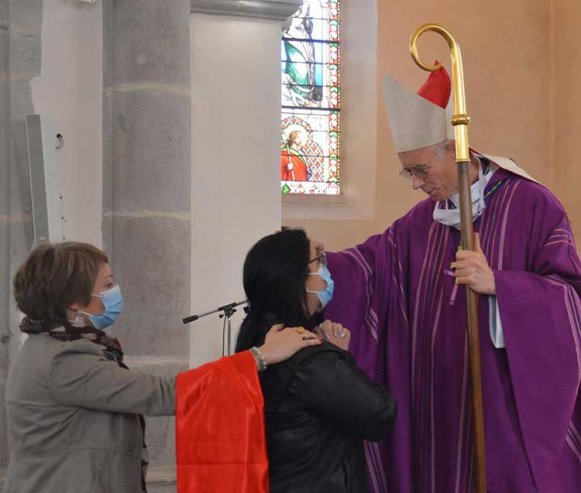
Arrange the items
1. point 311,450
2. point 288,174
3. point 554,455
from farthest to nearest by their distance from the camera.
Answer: point 288,174, point 554,455, point 311,450

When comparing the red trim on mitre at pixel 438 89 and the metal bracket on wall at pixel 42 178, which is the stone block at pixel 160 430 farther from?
the red trim on mitre at pixel 438 89

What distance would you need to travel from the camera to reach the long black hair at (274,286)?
2.46 metres

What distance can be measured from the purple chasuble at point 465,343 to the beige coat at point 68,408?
984mm

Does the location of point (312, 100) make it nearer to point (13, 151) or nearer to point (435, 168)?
point (13, 151)

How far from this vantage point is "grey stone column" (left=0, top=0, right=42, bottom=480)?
12.4 ft

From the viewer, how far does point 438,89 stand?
3.13 metres

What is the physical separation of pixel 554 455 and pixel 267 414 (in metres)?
0.98

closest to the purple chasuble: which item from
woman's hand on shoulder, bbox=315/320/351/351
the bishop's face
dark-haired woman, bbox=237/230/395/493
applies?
the bishop's face

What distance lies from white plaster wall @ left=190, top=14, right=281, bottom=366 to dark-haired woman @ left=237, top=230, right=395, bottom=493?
163cm

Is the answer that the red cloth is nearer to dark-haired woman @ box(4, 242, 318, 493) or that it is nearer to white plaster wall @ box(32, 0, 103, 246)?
dark-haired woman @ box(4, 242, 318, 493)

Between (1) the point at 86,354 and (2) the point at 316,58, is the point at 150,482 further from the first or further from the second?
(2) the point at 316,58

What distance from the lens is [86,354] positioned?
2480 millimetres

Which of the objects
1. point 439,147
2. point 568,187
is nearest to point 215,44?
point 439,147

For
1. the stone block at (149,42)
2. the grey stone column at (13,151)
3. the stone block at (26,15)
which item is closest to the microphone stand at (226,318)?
the grey stone column at (13,151)
